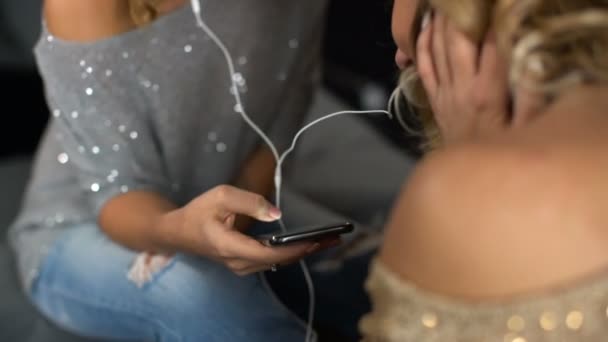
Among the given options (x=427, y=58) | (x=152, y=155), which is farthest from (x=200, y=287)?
(x=427, y=58)

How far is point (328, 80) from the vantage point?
1657 millimetres

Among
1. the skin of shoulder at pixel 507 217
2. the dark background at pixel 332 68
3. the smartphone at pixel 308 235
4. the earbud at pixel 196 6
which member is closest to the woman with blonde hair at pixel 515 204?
the skin of shoulder at pixel 507 217

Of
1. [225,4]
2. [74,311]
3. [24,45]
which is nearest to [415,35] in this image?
[225,4]

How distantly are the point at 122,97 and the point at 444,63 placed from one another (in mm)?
435

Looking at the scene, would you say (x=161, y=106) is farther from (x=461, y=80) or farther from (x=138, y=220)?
(x=461, y=80)

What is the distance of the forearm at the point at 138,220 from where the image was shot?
88cm

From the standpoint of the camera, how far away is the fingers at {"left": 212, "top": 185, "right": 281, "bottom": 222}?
724mm

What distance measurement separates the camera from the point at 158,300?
925 millimetres

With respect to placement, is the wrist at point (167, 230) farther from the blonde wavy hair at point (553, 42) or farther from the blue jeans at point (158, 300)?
the blonde wavy hair at point (553, 42)

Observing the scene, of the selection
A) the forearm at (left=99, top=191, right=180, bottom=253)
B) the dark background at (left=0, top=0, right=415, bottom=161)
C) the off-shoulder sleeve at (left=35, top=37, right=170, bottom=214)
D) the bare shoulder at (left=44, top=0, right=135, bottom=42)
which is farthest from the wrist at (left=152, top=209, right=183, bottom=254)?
the dark background at (left=0, top=0, right=415, bottom=161)

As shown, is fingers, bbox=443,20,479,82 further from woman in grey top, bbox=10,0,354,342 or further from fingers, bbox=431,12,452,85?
woman in grey top, bbox=10,0,354,342

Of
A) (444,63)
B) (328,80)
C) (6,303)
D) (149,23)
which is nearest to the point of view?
(444,63)

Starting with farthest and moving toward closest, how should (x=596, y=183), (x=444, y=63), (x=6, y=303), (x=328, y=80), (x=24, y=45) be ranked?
(x=328, y=80), (x=24, y=45), (x=6, y=303), (x=444, y=63), (x=596, y=183)

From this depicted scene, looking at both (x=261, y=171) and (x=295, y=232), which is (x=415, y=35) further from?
(x=261, y=171)
